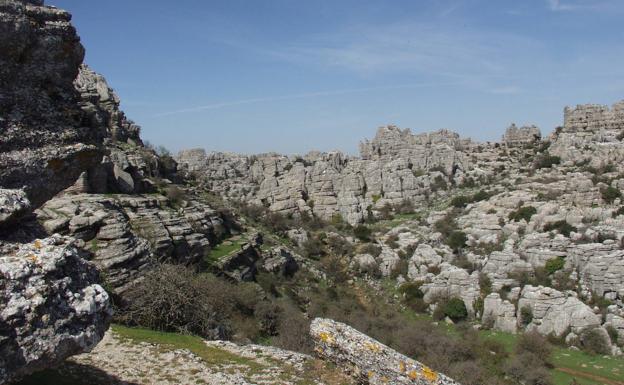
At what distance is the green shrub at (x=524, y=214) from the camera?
132ft

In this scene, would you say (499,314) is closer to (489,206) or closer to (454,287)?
(454,287)

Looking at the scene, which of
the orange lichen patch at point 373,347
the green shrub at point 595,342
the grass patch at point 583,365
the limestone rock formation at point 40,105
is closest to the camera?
the limestone rock formation at point 40,105

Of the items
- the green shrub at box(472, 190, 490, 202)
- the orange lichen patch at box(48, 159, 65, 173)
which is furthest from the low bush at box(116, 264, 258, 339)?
the green shrub at box(472, 190, 490, 202)

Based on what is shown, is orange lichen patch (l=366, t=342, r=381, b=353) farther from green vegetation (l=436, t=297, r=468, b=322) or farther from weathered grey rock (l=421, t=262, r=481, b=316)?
weathered grey rock (l=421, t=262, r=481, b=316)

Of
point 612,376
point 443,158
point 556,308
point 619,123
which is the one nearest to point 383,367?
point 612,376

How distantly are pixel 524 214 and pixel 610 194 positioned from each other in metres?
7.32

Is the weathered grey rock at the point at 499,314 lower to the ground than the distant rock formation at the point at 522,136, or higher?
lower

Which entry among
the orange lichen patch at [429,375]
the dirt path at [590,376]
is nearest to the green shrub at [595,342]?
the dirt path at [590,376]

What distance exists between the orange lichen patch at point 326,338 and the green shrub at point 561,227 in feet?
105

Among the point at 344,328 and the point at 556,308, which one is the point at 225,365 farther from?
the point at 556,308

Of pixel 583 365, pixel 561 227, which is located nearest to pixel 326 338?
pixel 583 365

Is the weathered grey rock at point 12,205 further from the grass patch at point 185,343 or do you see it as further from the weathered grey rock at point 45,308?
the grass patch at point 185,343

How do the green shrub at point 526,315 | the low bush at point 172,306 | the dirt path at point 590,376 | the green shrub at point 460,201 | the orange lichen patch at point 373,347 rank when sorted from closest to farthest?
the orange lichen patch at point 373,347, the low bush at point 172,306, the dirt path at point 590,376, the green shrub at point 526,315, the green shrub at point 460,201

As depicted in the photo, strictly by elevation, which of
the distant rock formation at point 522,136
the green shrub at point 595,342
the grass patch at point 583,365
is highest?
the distant rock formation at point 522,136
